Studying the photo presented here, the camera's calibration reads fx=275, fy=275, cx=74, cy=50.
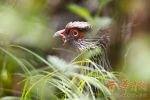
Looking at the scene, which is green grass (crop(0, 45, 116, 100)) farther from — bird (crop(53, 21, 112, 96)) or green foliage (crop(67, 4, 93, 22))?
green foliage (crop(67, 4, 93, 22))

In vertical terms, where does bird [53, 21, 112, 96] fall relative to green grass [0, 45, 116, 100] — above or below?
above

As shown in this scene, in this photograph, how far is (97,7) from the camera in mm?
836

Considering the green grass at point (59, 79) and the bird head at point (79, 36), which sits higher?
the bird head at point (79, 36)

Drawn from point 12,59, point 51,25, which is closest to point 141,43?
point 51,25

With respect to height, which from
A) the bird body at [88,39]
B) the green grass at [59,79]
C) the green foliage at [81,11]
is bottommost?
the green grass at [59,79]

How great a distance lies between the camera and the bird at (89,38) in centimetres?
82

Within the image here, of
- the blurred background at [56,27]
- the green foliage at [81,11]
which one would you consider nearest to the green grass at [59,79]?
the blurred background at [56,27]

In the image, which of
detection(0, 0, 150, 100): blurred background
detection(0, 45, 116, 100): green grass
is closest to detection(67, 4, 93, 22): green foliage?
detection(0, 0, 150, 100): blurred background

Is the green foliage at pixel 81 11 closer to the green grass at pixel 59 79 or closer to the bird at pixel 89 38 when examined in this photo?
the bird at pixel 89 38

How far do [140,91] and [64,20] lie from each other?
310 millimetres

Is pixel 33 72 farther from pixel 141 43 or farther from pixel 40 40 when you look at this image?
pixel 141 43

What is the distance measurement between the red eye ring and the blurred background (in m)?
0.03

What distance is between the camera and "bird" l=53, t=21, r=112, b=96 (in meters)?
0.82

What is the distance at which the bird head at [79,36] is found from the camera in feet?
2.71
